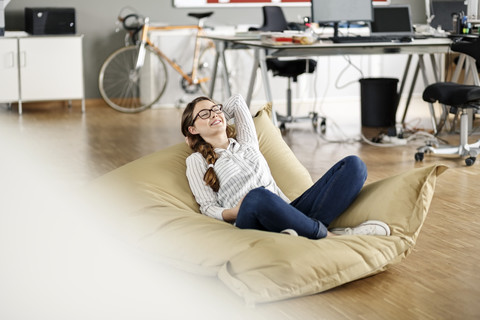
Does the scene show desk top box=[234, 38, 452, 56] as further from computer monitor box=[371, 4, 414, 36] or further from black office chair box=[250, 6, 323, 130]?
black office chair box=[250, 6, 323, 130]

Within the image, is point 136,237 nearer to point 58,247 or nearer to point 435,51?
point 58,247

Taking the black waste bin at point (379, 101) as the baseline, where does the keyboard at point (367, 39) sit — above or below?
above

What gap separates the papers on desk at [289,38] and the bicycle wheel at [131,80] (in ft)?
8.08

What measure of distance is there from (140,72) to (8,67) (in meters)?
1.26

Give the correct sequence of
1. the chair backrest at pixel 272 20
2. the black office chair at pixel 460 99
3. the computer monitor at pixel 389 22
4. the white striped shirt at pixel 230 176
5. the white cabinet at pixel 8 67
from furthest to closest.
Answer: the white cabinet at pixel 8 67 → the chair backrest at pixel 272 20 → the computer monitor at pixel 389 22 → the black office chair at pixel 460 99 → the white striped shirt at pixel 230 176

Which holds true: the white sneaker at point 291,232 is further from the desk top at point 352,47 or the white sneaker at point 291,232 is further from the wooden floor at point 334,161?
the desk top at point 352,47

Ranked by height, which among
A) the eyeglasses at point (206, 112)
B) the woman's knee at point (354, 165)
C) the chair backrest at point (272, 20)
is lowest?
the woman's knee at point (354, 165)

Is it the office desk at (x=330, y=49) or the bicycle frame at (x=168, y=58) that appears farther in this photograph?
the bicycle frame at (x=168, y=58)

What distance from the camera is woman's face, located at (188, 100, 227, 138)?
3.19 metres

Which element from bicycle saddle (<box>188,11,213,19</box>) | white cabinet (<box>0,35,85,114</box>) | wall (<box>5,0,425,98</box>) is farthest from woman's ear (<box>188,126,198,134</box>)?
wall (<box>5,0,425,98</box>)

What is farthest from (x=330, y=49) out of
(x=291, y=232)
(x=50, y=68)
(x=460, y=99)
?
(x=50, y=68)

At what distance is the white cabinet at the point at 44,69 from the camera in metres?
7.42

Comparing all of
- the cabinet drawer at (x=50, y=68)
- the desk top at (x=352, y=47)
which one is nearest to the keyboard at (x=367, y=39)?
the desk top at (x=352, y=47)

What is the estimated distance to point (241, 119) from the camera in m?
3.39
